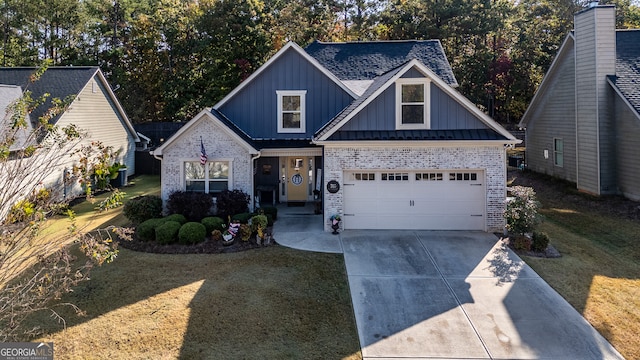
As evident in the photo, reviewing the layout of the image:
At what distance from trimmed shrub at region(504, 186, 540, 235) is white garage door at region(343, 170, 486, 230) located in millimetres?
1185

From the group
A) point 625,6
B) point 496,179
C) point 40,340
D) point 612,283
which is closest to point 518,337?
point 612,283

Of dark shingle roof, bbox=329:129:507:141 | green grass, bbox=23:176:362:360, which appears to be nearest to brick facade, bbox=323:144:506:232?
dark shingle roof, bbox=329:129:507:141

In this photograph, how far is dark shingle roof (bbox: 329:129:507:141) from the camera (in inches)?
503

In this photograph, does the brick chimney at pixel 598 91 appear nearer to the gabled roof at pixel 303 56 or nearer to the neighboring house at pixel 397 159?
the neighboring house at pixel 397 159

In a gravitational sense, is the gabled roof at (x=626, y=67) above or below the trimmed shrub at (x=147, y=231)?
above

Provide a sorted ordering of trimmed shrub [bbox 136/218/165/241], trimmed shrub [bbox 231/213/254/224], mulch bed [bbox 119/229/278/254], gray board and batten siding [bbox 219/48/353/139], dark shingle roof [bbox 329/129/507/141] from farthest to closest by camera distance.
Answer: gray board and batten siding [bbox 219/48/353/139] < trimmed shrub [bbox 231/213/254/224] < dark shingle roof [bbox 329/129/507/141] < trimmed shrub [bbox 136/218/165/241] < mulch bed [bbox 119/229/278/254]

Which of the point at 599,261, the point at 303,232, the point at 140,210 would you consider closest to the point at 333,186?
the point at 303,232

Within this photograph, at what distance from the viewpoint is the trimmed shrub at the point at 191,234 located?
11.9m

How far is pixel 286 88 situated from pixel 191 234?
7.47m

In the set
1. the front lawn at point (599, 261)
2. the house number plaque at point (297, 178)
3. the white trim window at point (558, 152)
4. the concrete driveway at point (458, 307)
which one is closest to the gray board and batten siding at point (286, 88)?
the house number plaque at point (297, 178)

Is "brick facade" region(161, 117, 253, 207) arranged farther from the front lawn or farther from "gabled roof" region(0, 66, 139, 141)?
the front lawn

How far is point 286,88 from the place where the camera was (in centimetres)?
1644

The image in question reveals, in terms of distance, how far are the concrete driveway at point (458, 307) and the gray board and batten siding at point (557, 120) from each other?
10253 millimetres

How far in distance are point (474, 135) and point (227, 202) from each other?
860 centimetres
